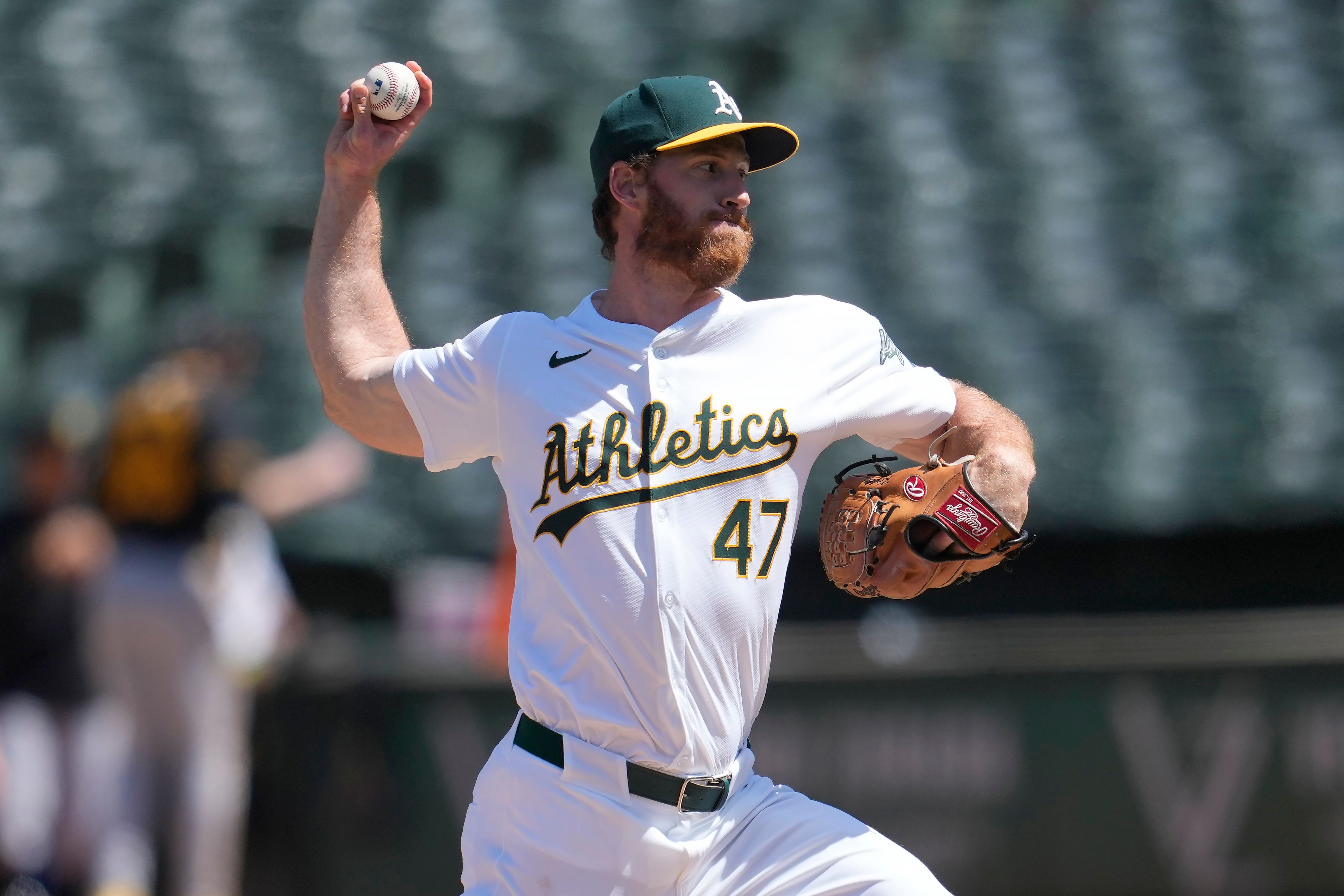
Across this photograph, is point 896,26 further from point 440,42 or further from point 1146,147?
point 440,42

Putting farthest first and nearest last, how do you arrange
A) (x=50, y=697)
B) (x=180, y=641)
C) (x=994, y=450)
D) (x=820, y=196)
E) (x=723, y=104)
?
(x=820, y=196), (x=50, y=697), (x=180, y=641), (x=723, y=104), (x=994, y=450)

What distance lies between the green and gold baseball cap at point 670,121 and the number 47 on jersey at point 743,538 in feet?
2.12

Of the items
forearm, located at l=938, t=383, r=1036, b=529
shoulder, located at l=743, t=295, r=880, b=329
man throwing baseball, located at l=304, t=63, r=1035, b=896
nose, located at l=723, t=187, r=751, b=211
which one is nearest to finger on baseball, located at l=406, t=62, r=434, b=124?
man throwing baseball, located at l=304, t=63, r=1035, b=896

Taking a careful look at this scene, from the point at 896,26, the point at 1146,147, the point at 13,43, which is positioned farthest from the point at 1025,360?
the point at 13,43

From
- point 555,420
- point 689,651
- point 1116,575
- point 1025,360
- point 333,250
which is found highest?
point 333,250

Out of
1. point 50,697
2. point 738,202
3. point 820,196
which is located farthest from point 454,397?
point 820,196

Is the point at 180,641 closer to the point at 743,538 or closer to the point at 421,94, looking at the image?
the point at 421,94

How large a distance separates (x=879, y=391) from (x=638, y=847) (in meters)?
0.87

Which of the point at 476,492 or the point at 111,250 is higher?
the point at 111,250

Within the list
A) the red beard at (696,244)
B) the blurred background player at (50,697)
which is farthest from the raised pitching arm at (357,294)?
the blurred background player at (50,697)

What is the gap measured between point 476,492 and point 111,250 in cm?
241

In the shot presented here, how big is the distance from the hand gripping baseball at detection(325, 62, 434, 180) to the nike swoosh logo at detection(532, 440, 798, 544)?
790mm

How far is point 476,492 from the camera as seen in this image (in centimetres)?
653

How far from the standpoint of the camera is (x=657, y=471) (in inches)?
95.3
